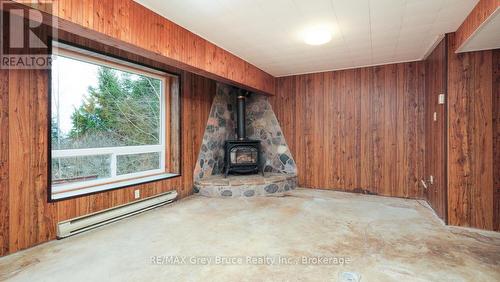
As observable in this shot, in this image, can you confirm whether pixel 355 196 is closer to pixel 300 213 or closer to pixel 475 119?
pixel 300 213

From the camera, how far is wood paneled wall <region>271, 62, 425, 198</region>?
4414 mm

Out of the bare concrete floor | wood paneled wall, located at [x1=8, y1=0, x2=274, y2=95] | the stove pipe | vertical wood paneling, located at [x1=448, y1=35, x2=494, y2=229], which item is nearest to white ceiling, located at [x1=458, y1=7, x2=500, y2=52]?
vertical wood paneling, located at [x1=448, y1=35, x2=494, y2=229]

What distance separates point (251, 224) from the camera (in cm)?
316

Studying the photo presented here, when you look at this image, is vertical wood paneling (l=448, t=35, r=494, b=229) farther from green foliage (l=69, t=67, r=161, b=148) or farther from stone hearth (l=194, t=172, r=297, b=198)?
green foliage (l=69, t=67, r=161, b=148)

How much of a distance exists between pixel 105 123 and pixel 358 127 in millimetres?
4180

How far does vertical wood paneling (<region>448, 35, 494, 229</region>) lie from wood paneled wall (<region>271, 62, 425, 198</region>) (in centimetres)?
132

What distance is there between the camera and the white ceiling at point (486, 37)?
2232 millimetres

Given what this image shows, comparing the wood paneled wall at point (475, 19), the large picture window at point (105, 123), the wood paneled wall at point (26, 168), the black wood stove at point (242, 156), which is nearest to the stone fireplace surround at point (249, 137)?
the black wood stove at point (242, 156)

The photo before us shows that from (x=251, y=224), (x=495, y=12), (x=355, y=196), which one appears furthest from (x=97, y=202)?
(x=495, y=12)

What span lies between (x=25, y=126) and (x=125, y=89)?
55.8 inches

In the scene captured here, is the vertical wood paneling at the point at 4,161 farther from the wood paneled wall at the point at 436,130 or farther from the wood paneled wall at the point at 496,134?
the wood paneled wall at the point at 496,134

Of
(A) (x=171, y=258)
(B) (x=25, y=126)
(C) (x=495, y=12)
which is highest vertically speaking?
(C) (x=495, y=12)

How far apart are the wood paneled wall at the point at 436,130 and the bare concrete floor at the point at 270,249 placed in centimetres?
34

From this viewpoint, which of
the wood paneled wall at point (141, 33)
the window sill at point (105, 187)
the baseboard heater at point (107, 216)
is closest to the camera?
the wood paneled wall at point (141, 33)
